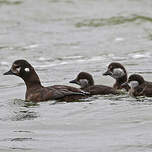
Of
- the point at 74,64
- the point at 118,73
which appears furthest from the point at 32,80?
the point at 74,64

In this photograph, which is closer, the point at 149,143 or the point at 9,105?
the point at 149,143

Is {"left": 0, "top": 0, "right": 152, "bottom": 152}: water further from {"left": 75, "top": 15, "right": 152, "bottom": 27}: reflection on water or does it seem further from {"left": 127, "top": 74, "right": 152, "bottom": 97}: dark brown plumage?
{"left": 127, "top": 74, "right": 152, "bottom": 97}: dark brown plumage

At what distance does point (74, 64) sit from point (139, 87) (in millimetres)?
6285

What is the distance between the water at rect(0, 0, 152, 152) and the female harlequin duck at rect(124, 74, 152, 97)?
143 millimetres

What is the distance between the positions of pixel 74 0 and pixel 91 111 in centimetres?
1681

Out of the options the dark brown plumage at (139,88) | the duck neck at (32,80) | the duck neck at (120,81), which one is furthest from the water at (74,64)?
the duck neck at (120,81)

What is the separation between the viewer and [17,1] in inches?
1073

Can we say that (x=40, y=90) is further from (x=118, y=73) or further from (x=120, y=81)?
(x=120, y=81)

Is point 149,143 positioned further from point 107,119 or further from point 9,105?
point 9,105

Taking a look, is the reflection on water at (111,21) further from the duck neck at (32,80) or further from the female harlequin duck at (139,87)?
the female harlequin duck at (139,87)

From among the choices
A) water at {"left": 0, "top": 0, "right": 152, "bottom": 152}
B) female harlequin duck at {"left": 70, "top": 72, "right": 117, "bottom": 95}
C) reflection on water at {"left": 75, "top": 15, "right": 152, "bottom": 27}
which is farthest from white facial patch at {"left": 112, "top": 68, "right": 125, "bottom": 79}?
reflection on water at {"left": 75, "top": 15, "right": 152, "bottom": 27}

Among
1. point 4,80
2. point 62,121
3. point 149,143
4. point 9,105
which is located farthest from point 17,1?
point 149,143

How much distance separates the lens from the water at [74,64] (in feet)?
31.0

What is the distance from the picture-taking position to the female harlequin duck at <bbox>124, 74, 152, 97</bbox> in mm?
11680
